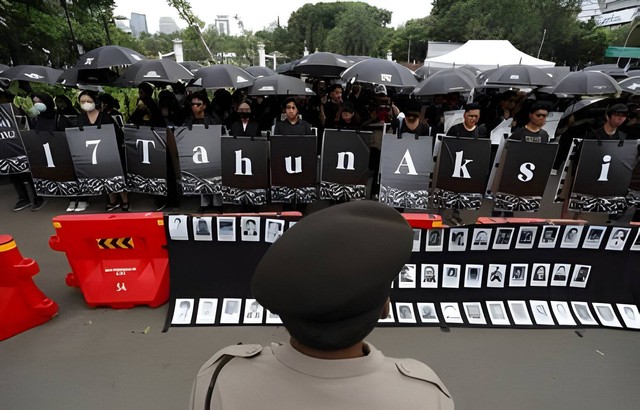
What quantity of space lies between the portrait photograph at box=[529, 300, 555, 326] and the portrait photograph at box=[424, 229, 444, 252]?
3.70 ft

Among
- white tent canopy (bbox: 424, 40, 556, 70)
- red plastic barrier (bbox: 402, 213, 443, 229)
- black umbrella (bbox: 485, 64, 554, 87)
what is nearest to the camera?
red plastic barrier (bbox: 402, 213, 443, 229)

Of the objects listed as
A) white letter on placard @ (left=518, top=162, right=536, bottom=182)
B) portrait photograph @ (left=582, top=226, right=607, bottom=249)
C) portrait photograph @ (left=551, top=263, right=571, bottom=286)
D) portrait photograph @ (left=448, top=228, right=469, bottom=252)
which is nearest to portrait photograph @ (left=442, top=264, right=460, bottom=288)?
portrait photograph @ (left=448, top=228, right=469, bottom=252)

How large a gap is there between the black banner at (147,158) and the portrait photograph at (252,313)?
3.03m

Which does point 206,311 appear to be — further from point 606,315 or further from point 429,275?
point 606,315

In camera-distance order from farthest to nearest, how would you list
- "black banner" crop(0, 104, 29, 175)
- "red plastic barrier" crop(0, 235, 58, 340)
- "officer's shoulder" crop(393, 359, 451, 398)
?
"black banner" crop(0, 104, 29, 175)
"red plastic barrier" crop(0, 235, 58, 340)
"officer's shoulder" crop(393, 359, 451, 398)

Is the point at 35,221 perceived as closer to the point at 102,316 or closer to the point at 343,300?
the point at 102,316

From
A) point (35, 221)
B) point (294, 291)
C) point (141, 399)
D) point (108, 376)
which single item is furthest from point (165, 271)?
point (35, 221)

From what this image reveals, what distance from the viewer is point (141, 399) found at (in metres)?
2.79

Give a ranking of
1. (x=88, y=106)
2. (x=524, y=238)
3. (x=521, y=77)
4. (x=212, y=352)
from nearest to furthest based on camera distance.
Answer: (x=212, y=352)
(x=524, y=238)
(x=88, y=106)
(x=521, y=77)

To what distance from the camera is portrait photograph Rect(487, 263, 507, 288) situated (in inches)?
147

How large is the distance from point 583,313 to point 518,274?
2.42 feet

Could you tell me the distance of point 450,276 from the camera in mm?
3754

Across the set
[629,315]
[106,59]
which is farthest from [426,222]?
[106,59]

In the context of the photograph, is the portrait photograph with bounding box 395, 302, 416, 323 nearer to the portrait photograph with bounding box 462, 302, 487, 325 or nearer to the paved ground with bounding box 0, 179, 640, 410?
the paved ground with bounding box 0, 179, 640, 410
